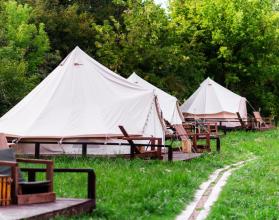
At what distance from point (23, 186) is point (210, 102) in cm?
3051

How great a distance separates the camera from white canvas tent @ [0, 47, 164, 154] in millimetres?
19375

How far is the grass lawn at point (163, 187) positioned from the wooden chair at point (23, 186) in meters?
0.73

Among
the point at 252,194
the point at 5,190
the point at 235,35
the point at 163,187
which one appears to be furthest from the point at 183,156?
the point at 235,35

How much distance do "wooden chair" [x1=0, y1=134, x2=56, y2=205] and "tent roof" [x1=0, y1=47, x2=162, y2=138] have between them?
9712 mm

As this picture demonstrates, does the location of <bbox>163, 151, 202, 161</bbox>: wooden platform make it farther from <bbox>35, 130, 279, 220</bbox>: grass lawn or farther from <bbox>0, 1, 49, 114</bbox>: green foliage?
<bbox>0, 1, 49, 114</bbox>: green foliage

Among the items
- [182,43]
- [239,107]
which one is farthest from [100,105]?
[182,43]

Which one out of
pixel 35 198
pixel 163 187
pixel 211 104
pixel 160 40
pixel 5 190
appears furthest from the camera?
pixel 160 40

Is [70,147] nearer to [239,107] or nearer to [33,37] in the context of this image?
[33,37]

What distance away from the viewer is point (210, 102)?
1531 inches

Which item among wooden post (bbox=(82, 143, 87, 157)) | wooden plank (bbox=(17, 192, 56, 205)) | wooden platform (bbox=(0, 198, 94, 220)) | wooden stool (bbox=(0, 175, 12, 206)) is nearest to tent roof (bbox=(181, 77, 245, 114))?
wooden post (bbox=(82, 143, 87, 157))

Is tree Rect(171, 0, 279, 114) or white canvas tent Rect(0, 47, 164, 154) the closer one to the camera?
white canvas tent Rect(0, 47, 164, 154)

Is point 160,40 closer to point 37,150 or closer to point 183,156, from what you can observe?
point 183,156

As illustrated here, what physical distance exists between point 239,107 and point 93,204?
30904mm

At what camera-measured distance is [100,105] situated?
66.8 ft
